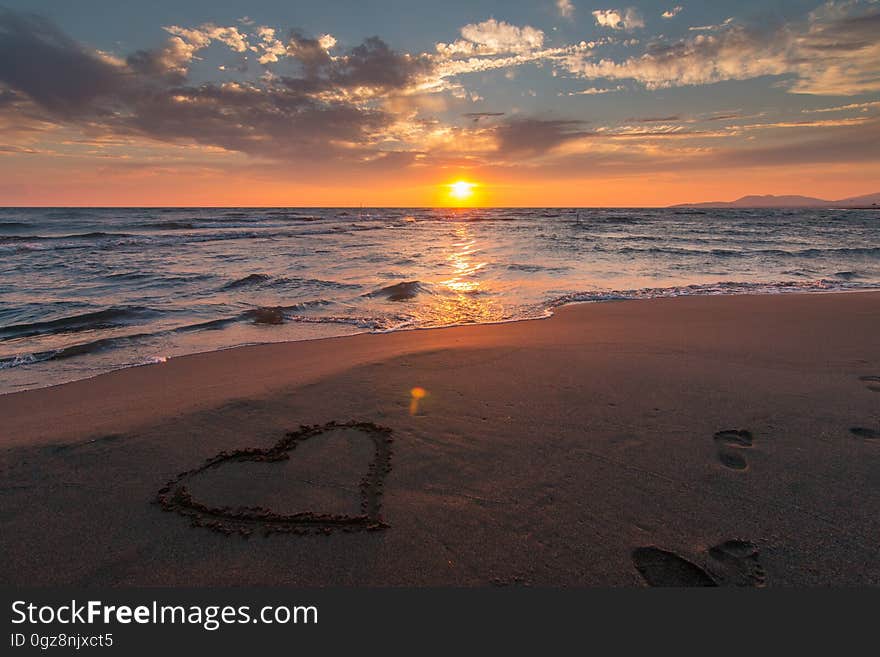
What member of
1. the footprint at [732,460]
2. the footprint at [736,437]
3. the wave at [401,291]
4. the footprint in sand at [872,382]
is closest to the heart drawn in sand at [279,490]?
the footprint at [732,460]

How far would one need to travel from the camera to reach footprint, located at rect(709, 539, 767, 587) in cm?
227

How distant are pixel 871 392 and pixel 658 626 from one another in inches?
162

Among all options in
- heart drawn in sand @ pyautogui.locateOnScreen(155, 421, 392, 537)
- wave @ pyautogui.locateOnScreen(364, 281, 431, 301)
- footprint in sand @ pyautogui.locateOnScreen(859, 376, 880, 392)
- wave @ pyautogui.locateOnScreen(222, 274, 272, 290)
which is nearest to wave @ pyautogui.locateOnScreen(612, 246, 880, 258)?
wave @ pyautogui.locateOnScreen(364, 281, 431, 301)

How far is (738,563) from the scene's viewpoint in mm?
2367

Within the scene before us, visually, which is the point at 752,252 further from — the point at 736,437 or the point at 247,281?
the point at 247,281

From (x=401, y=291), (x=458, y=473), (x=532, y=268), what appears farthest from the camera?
(x=532, y=268)

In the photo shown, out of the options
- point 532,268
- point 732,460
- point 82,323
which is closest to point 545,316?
point 732,460

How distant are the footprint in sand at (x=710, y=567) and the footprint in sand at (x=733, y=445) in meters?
0.89

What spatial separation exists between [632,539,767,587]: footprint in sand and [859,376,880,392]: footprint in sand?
3.43m

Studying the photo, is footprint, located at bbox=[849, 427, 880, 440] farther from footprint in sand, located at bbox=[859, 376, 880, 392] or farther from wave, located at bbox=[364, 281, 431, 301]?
wave, located at bbox=[364, 281, 431, 301]

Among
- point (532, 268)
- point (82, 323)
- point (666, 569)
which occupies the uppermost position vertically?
point (532, 268)

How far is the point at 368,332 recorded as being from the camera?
25.0 ft

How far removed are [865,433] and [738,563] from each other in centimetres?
231

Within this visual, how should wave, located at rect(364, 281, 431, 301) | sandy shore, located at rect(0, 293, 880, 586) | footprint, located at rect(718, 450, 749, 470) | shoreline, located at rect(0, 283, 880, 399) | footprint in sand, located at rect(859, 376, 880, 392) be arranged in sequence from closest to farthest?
sandy shore, located at rect(0, 293, 880, 586)
footprint, located at rect(718, 450, 749, 470)
footprint in sand, located at rect(859, 376, 880, 392)
shoreline, located at rect(0, 283, 880, 399)
wave, located at rect(364, 281, 431, 301)
